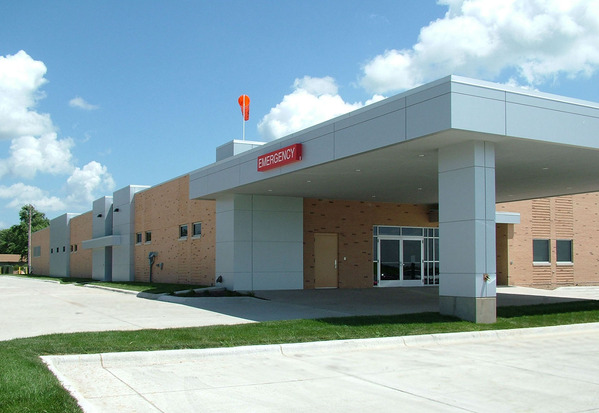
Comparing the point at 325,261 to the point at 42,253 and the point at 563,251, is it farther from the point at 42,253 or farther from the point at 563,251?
the point at 42,253

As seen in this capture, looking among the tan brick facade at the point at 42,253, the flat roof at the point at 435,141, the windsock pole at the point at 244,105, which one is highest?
the windsock pole at the point at 244,105

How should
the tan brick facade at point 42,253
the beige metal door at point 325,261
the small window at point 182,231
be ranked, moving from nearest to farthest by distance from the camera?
1. the beige metal door at point 325,261
2. the small window at point 182,231
3. the tan brick facade at point 42,253

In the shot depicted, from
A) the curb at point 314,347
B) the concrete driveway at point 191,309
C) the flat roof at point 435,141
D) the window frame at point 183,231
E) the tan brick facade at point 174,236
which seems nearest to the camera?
the curb at point 314,347

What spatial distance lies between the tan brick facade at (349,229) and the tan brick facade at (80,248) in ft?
86.2

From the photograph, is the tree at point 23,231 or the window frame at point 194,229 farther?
the tree at point 23,231

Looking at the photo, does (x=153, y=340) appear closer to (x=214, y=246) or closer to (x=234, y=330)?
(x=234, y=330)

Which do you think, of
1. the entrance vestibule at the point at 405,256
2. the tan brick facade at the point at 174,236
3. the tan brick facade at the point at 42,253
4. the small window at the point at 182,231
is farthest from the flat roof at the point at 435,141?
the tan brick facade at the point at 42,253

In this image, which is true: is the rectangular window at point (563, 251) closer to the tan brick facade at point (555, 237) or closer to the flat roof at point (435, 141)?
the tan brick facade at point (555, 237)

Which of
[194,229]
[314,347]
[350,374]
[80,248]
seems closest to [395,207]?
[194,229]

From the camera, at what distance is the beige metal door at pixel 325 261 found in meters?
25.7

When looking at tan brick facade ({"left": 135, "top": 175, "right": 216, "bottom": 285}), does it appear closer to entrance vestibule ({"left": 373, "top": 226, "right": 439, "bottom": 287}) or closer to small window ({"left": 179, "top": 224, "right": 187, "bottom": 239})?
small window ({"left": 179, "top": 224, "right": 187, "bottom": 239})

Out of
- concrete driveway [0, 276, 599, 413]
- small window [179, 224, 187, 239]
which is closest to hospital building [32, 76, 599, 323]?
small window [179, 224, 187, 239]

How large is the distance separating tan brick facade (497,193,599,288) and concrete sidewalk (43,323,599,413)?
63.4ft

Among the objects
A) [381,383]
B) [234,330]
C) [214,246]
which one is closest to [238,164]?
[214,246]
